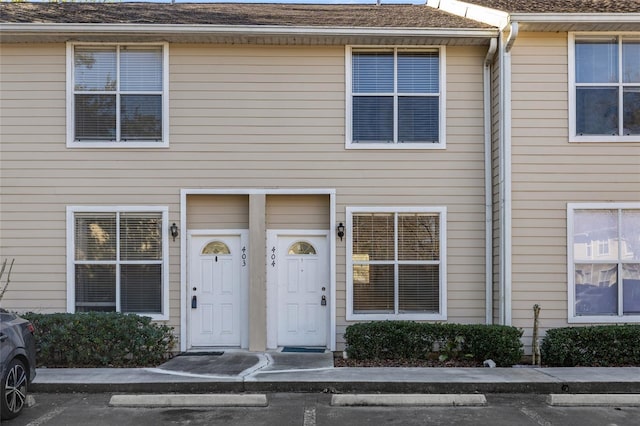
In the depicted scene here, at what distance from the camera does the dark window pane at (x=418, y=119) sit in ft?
33.0

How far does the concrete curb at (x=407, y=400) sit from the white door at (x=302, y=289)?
296 cm

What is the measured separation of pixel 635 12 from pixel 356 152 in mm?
4857

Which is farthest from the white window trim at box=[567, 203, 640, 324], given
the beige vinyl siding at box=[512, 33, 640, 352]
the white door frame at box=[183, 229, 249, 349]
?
the white door frame at box=[183, 229, 249, 349]

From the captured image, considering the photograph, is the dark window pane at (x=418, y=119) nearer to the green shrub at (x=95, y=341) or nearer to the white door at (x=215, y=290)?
the white door at (x=215, y=290)

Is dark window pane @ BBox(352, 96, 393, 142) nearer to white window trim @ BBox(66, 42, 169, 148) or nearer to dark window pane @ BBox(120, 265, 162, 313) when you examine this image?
white window trim @ BBox(66, 42, 169, 148)

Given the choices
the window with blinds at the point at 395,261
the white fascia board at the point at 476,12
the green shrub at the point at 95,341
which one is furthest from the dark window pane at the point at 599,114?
the green shrub at the point at 95,341

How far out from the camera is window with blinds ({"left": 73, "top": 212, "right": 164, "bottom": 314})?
32.6 feet

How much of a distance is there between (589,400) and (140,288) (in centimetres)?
694

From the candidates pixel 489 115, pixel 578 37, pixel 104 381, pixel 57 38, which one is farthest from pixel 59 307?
pixel 578 37

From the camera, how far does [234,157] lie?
9.99 m

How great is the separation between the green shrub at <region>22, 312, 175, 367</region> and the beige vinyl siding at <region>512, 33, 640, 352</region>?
583cm

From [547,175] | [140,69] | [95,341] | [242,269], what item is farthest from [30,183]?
[547,175]

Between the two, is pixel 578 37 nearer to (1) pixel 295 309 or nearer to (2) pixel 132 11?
(1) pixel 295 309

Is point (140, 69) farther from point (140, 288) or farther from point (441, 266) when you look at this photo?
point (441, 266)
